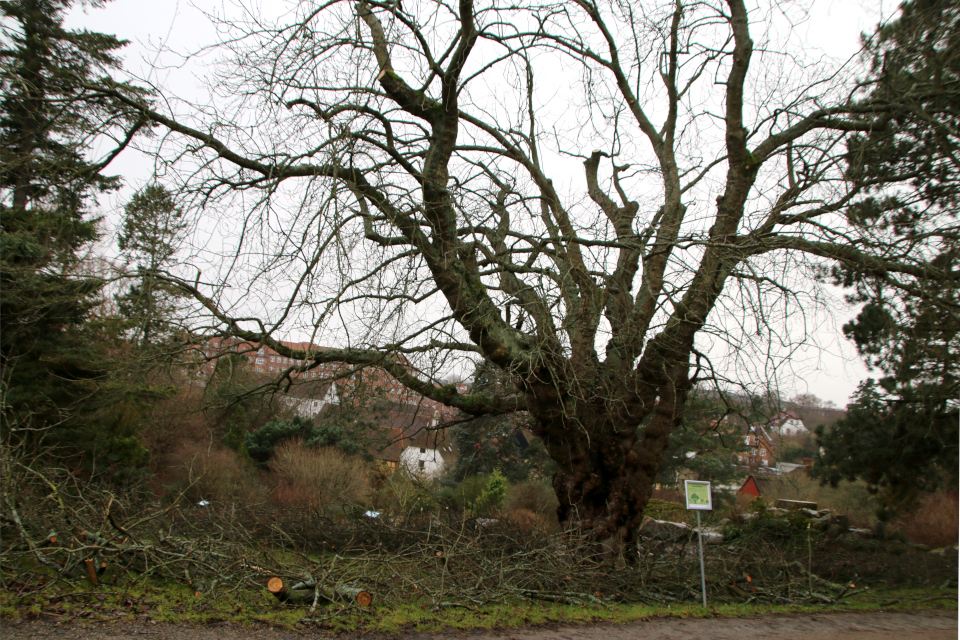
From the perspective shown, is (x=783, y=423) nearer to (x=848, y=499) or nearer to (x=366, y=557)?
(x=366, y=557)

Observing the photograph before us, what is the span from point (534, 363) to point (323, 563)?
314cm

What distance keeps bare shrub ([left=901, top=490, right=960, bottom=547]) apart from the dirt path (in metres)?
7.45

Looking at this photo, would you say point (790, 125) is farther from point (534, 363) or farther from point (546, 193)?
point (534, 363)

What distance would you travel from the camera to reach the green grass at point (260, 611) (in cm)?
495

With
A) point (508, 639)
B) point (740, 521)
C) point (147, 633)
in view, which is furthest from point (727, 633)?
point (740, 521)

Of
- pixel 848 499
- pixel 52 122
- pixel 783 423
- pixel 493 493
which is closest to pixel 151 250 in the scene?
pixel 52 122

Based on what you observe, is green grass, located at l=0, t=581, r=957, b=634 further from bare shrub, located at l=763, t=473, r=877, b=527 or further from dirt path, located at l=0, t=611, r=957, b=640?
bare shrub, located at l=763, t=473, r=877, b=527

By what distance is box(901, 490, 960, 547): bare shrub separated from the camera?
49.4 feet

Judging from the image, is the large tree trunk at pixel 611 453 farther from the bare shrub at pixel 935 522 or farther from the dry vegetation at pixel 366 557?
the bare shrub at pixel 935 522

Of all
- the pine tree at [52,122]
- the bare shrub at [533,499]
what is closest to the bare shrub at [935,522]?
the bare shrub at [533,499]

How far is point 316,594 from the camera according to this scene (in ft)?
18.7

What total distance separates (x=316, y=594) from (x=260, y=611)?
50 centimetres

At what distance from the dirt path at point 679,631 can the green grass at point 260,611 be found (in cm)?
18

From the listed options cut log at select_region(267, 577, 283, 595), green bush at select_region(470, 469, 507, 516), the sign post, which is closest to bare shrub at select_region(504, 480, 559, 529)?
green bush at select_region(470, 469, 507, 516)
